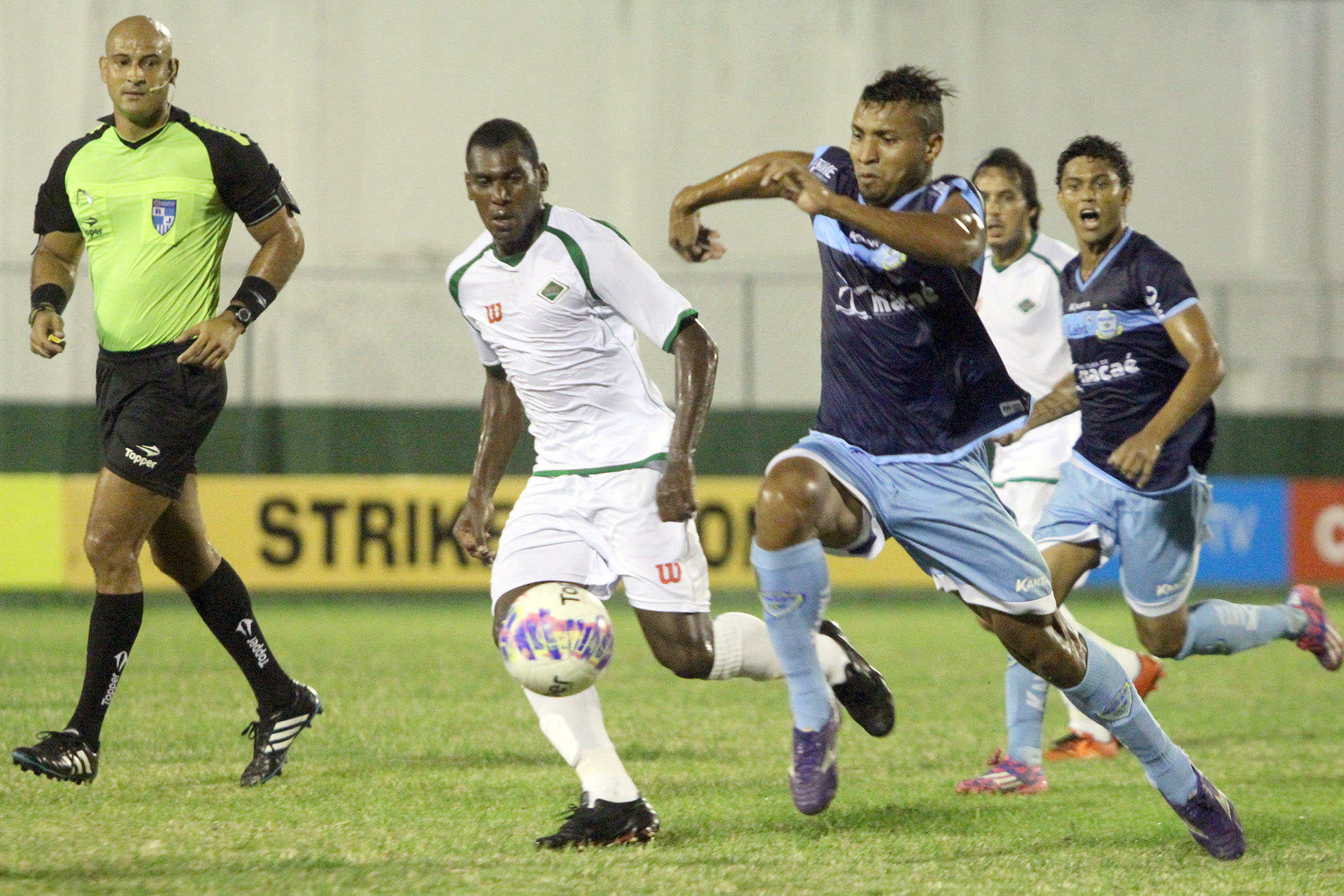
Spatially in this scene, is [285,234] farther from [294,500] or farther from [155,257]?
[294,500]

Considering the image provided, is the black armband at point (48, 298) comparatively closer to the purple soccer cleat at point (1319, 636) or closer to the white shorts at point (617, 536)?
the white shorts at point (617, 536)

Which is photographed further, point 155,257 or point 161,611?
point 161,611

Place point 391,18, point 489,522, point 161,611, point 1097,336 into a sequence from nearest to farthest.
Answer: point 489,522 → point 1097,336 → point 161,611 → point 391,18

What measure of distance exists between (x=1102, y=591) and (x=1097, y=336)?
344 inches

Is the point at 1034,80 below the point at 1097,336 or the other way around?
the other way around

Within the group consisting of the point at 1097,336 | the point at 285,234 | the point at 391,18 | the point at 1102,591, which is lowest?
the point at 1102,591

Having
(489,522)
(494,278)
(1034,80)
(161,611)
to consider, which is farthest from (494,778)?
(1034,80)

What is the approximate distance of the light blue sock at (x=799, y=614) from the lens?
426 cm

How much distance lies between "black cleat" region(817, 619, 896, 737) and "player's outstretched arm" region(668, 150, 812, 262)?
1.35 m

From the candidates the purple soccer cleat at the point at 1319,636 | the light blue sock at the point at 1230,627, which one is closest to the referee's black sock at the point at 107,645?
the light blue sock at the point at 1230,627

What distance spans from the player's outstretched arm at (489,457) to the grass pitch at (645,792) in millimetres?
829

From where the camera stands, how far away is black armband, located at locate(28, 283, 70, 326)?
209 inches

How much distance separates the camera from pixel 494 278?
4.72m

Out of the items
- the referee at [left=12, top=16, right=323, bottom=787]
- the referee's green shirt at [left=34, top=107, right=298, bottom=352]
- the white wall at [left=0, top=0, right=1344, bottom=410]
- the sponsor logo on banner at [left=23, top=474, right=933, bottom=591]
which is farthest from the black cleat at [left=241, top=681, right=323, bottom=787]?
the white wall at [left=0, top=0, right=1344, bottom=410]
